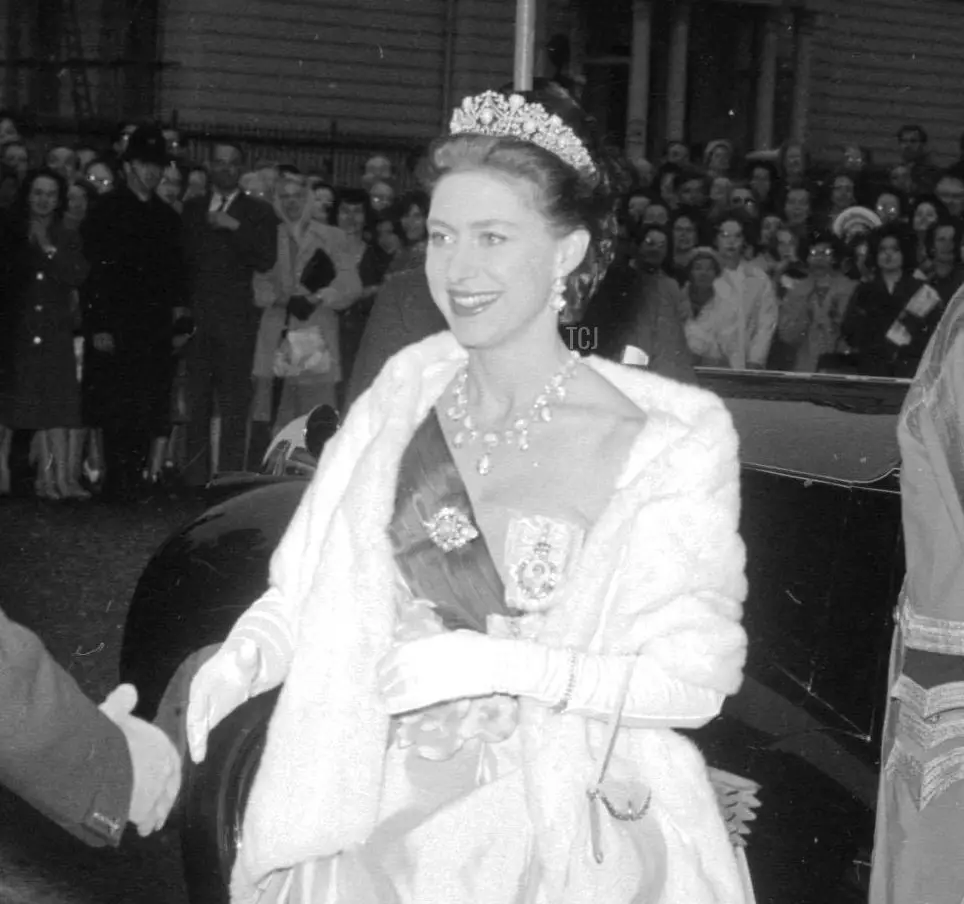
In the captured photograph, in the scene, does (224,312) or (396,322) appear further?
(224,312)

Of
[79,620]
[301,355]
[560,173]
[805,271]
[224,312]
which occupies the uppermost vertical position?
[560,173]

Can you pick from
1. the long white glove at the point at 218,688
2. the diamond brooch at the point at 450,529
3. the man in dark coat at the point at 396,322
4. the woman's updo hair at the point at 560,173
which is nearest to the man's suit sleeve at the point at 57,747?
the long white glove at the point at 218,688

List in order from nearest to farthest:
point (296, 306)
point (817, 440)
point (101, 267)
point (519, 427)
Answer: point (519, 427) < point (817, 440) < point (101, 267) < point (296, 306)

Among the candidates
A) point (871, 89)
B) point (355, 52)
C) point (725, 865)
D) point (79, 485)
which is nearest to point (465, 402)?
point (725, 865)

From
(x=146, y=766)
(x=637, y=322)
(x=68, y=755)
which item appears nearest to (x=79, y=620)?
(x=637, y=322)

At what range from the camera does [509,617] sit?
2.61 metres

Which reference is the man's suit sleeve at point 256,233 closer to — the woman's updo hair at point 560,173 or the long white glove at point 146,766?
the woman's updo hair at point 560,173

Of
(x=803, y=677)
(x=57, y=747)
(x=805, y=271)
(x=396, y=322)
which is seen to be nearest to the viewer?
(x=57, y=747)

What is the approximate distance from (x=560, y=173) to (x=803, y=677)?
3.78ft

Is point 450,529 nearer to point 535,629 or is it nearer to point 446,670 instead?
point 535,629

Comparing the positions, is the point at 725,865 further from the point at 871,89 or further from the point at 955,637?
the point at 871,89

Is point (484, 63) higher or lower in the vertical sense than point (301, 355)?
higher

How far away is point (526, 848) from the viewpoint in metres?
2.57

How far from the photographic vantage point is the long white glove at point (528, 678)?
2.41m
